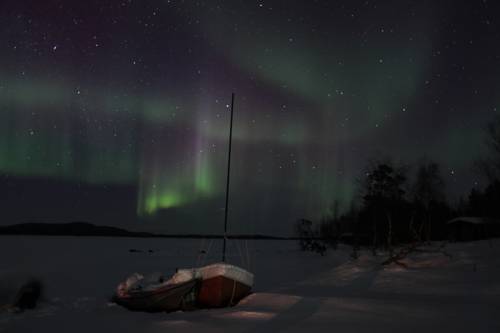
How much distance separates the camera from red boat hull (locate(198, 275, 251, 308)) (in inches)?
623

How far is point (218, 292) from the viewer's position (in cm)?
1581

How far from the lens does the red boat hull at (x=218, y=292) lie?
623 inches

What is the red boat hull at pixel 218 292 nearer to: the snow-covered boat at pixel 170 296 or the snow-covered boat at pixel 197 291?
the snow-covered boat at pixel 197 291

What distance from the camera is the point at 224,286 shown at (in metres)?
15.8

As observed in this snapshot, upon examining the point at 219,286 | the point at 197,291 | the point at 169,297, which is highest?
the point at 219,286

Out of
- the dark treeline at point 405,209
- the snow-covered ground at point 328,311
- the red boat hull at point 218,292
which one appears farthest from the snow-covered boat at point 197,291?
the dark treeline at point 405,209

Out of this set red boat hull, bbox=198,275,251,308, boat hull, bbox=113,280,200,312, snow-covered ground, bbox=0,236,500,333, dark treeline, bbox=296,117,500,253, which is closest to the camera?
snow-covered ground, bbox=0,236,500,333

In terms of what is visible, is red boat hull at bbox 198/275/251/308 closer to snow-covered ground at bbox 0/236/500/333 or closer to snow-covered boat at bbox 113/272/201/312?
snow-covered boat at bbox 113/272/201/312

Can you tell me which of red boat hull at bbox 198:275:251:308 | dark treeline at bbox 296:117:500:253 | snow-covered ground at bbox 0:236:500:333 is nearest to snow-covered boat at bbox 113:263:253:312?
red boat hull at bbox 198:275:251:308

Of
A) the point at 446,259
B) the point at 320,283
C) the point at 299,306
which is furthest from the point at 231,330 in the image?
the point at 446,259

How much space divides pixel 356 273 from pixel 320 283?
152 inches

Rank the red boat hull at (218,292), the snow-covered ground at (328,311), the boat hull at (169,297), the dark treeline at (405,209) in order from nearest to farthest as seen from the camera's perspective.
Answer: the snow-covered ground at (328,311)
the boat hull at (169,297)
the red boat hull at (218,292)
the dark treeline at (405,209)

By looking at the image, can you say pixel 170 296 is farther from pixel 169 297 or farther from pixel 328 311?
pixel 328 311

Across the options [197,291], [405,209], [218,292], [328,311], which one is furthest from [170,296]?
[405,209]
